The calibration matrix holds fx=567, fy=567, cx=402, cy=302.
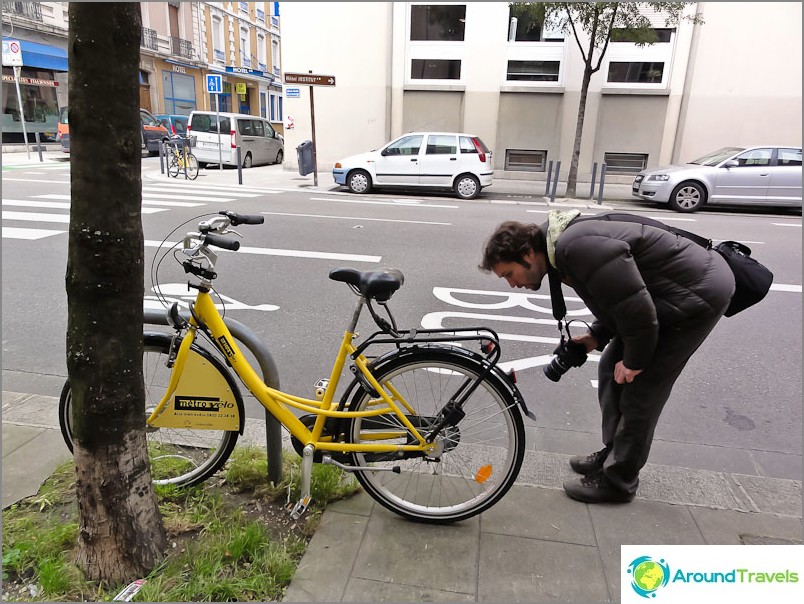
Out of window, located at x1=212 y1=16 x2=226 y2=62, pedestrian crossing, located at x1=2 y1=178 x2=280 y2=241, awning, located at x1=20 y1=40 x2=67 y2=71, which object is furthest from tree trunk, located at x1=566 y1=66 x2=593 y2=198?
window, located at x1=212 y1=16 x2=226 y2=62

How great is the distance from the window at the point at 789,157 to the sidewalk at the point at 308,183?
3.68m

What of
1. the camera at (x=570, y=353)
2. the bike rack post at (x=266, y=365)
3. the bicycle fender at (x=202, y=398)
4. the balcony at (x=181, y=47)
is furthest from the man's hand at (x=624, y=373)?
the balcony at (x=181, y=47)

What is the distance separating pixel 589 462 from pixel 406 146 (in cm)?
1218

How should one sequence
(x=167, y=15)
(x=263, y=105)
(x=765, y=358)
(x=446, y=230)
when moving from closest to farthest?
(x=765, y=358) → (x=446, y=230) → (x=167, y=15) → (x=263, y=105)

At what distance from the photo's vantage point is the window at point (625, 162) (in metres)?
19.0

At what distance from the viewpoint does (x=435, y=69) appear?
19297 millimetres

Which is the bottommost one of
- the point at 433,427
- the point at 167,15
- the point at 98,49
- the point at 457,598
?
the point at 457,598

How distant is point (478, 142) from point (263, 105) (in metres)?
35.5

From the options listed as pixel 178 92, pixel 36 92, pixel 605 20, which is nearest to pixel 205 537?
pixel 605 20

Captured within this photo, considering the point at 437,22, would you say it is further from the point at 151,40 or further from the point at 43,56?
the point at 151,40

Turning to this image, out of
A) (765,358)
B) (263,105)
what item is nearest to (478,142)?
(765,358)

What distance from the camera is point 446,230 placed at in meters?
A: 9.50

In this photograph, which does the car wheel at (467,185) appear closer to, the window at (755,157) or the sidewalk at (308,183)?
the sidewalk at (308,183)

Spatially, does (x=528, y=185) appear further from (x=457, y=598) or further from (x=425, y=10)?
(x=457, y=598)
